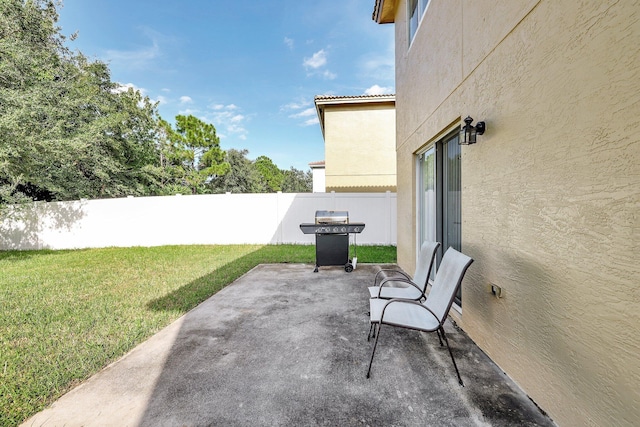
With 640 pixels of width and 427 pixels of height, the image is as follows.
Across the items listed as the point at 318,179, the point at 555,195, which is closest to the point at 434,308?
the point at 555,195

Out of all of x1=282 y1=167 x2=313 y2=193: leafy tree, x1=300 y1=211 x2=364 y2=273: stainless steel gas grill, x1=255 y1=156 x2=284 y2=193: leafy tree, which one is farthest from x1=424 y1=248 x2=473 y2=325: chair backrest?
x1=282 y1=167 x2=313 y2=193: leafy tree

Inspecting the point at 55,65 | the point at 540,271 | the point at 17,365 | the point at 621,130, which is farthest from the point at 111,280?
the point at 55,65

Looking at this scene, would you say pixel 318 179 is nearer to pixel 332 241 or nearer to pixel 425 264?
pixel 332 241

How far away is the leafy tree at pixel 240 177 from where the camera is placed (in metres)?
32.2

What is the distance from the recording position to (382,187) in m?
13.2

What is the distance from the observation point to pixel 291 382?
2.39 metres

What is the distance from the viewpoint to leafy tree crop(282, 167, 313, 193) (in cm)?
5138

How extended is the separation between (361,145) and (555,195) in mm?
11714

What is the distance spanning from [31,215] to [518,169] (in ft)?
53.5

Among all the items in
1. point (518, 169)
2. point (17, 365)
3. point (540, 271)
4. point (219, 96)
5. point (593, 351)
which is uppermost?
point (219, 96)

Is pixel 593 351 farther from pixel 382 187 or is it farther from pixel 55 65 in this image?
pixel 55 65

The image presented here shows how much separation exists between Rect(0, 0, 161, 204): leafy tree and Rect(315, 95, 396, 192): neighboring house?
10.8m

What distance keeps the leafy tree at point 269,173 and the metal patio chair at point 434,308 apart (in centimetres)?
4172

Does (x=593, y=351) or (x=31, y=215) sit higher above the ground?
(x=31, y=215)
